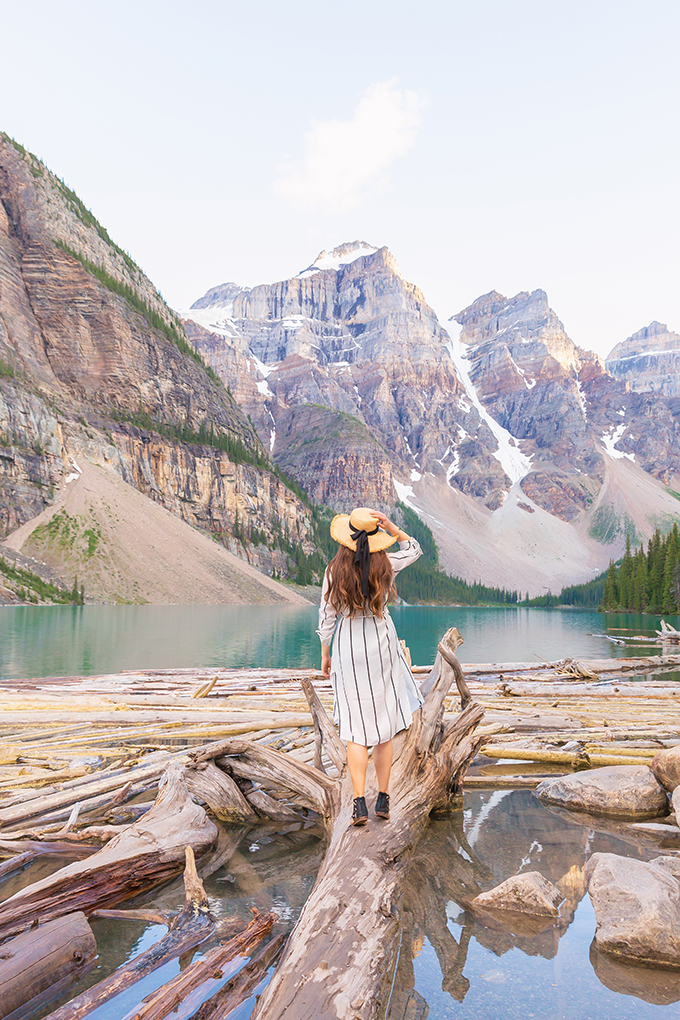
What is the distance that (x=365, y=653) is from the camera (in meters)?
5.05

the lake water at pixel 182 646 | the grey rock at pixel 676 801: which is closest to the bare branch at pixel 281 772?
the grey rock at pixel 676 801

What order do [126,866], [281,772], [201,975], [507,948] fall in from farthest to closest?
[281,772] < [126,866] < [507,948] < [201,975]

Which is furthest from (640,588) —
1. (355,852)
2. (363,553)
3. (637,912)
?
(355,852)

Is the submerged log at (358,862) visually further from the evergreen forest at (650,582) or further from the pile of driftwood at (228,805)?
the evergreen forest at (650,582)

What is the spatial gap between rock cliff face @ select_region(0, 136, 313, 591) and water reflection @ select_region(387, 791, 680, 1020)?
308 ft

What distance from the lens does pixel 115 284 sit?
12550 cm

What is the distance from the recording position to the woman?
4992 millimetres

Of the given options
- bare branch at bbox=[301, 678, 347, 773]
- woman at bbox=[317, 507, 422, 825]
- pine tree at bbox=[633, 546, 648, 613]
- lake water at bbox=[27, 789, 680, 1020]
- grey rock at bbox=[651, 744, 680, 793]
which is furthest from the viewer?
pine tree at bbox=[633, 546, 648, 613]

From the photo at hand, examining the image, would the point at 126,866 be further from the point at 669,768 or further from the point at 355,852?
the point at 669,768

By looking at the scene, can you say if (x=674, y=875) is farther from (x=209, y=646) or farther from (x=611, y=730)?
(x=209, y=646)

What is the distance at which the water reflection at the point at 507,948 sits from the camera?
3.43 metres

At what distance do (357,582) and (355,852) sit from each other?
2081 millimetres

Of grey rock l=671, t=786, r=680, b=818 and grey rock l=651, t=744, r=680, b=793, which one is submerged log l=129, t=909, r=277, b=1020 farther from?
grey rock l=651, t=744, r=680, b=793

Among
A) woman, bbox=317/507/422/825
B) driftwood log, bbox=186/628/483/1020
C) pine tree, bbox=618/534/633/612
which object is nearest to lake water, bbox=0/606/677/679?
driftwood log, bbox=186/628/483/1020
